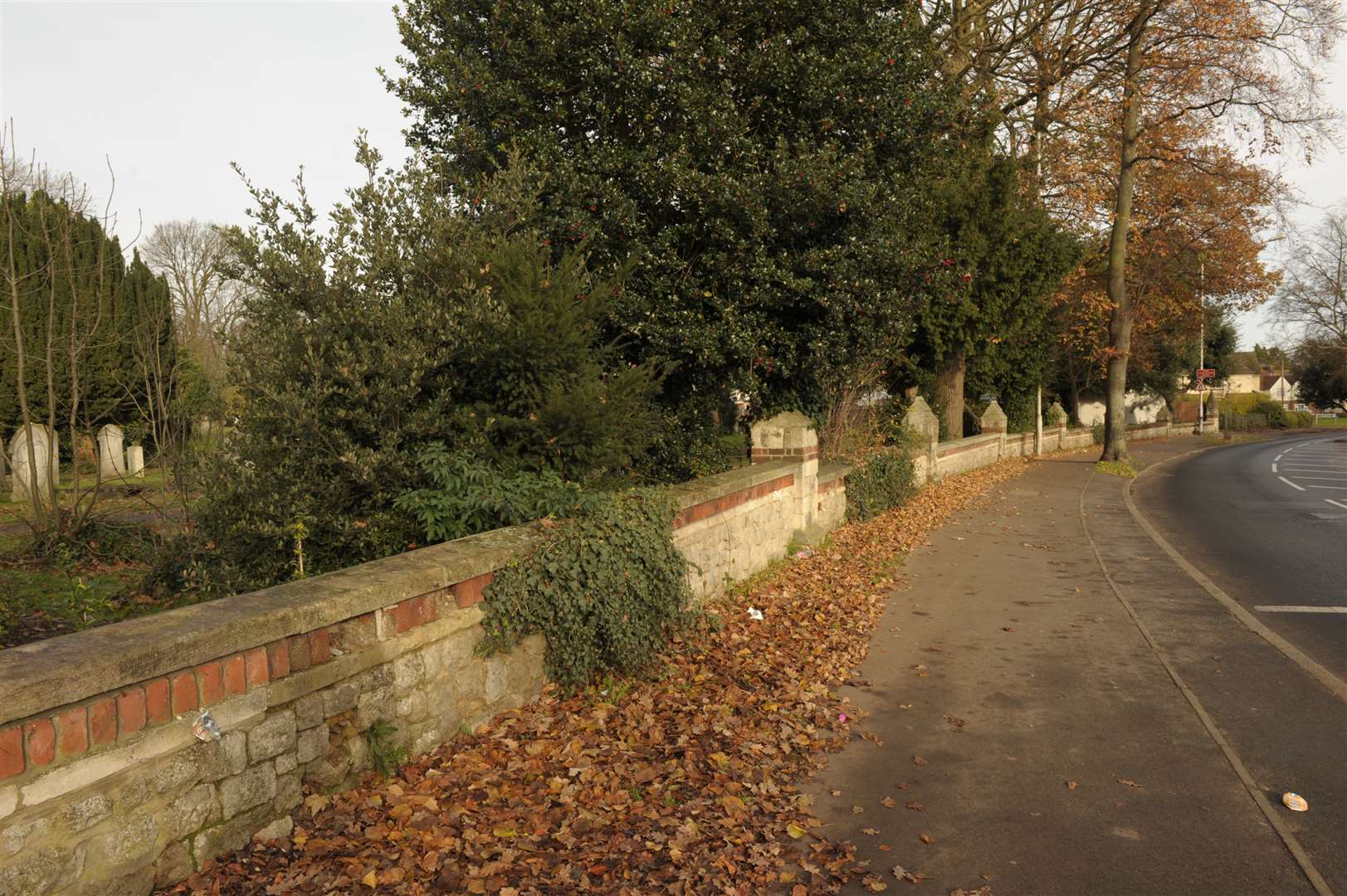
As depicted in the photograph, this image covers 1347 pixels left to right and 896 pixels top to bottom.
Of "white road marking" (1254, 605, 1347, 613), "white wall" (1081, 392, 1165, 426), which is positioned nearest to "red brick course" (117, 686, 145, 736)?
"white road marking" (1254, 605, 1347, 613)

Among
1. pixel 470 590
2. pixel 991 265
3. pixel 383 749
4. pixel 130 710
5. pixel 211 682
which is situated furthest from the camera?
pixel 991 265

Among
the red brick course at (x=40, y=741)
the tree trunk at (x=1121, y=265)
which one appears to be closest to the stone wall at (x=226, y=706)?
the red brick course at (x=40, y=741)

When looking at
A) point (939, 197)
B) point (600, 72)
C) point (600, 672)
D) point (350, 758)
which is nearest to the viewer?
point (350, 758)

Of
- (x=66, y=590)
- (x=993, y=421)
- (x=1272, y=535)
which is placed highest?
(x=993, y=421)

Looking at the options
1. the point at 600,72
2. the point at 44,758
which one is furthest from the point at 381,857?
the point at 600,72

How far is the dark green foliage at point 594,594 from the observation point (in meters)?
5.32

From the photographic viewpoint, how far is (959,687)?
21.2 feet

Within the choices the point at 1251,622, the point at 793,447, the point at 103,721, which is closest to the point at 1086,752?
the point at 1251,622

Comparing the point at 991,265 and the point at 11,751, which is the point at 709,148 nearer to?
the point at 11,751

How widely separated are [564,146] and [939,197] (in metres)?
11.0

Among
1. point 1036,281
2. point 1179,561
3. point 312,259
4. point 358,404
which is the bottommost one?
point 1179,561

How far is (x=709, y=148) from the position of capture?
1035cm

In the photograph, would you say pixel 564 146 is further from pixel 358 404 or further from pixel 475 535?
pixel 475 535

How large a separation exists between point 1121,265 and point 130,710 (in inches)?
1055
